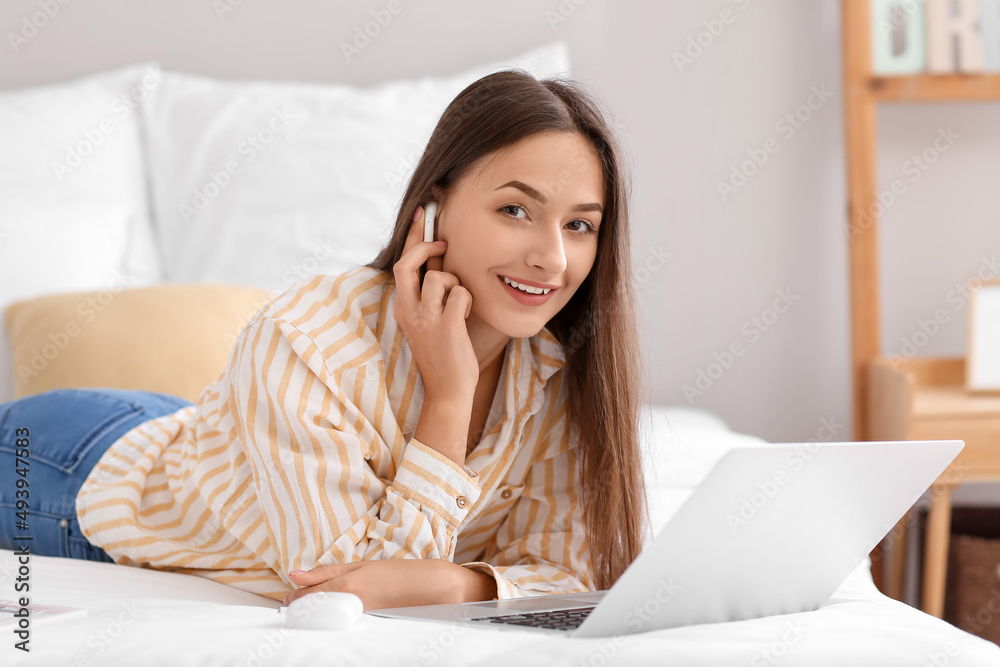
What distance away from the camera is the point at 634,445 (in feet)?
3.73

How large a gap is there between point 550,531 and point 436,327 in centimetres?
31

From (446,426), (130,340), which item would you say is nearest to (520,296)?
(446,426)

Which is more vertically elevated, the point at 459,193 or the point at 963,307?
the point at 459,193

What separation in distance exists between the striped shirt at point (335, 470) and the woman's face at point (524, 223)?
107 millimetres

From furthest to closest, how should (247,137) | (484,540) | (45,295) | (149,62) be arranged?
(149,62) < (247,137) < (45,295) < (484,540)

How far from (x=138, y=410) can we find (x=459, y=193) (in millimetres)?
607

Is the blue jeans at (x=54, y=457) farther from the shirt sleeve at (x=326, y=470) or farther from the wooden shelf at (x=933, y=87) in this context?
the wooden shelf at (x=933, y=87)

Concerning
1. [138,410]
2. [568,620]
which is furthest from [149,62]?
[568,620]

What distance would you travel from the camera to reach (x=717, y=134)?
7.63ft

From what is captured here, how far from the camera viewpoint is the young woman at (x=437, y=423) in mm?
950

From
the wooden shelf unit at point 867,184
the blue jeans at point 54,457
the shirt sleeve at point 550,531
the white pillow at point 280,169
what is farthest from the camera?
the wooden shelf unit at point 867,184

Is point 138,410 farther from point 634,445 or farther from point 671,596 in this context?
point 671,596

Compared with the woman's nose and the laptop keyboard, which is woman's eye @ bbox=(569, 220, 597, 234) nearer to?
the woman's nose

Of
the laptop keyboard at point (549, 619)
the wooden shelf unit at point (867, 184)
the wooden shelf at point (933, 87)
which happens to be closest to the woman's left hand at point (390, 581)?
the laptop keyboard at point (549, 619)
